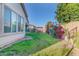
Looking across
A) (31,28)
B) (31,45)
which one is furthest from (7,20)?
(31,45)

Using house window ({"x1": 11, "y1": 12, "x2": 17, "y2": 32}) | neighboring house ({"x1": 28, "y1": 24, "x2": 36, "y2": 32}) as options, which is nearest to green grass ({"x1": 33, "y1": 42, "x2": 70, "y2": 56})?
neighboring house ({"x1": 28, "y1": 24, "x2": 36, "y2": 32})

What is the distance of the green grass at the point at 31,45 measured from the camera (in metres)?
3.02

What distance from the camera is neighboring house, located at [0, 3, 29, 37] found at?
2953 mm

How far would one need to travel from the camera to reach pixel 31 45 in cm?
306

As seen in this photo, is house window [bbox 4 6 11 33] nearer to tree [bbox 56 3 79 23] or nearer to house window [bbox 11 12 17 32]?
house window [bbox 11 12 17 32]

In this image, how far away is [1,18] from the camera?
116 inches

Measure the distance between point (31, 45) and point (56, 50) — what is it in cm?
35

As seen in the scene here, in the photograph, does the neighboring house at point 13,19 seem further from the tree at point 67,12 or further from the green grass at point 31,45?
the tree at point 67,12

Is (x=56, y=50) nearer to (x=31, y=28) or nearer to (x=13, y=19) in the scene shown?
(x=31, y=28)

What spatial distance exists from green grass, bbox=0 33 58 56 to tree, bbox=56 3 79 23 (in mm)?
316

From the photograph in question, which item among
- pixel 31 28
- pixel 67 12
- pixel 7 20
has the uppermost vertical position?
pixel 67 12

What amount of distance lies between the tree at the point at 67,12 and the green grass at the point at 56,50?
345 millimetres

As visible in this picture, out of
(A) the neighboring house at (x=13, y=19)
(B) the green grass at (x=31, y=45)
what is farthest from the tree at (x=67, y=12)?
(A) the neighboring house at (x=13, y=19)

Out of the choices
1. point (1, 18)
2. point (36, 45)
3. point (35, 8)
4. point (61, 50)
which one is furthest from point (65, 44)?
point (1, 18)
